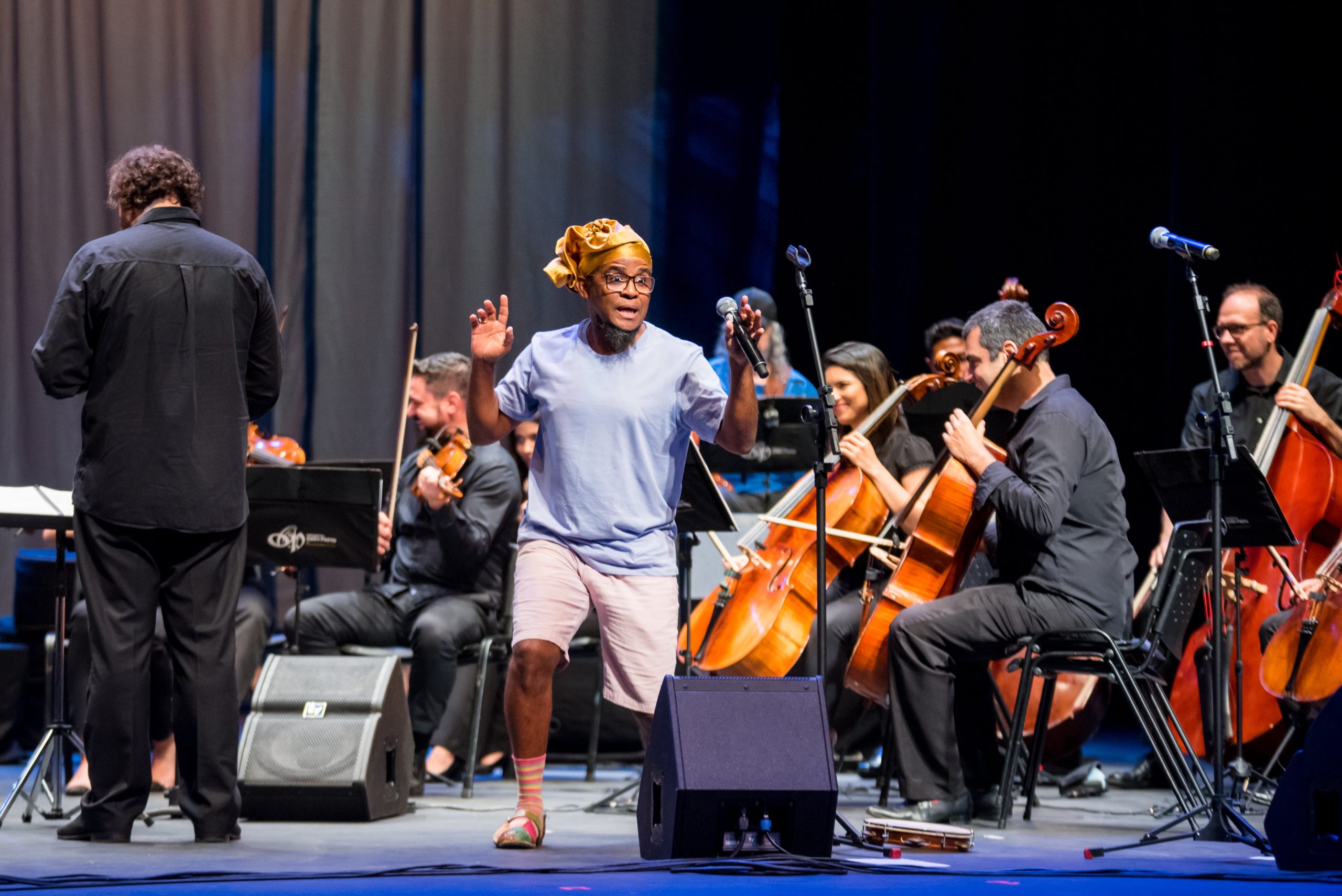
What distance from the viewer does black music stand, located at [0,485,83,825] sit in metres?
4.32

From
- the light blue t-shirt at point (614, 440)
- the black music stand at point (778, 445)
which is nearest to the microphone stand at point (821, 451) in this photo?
the light blue t-shirt at point (614, 440)

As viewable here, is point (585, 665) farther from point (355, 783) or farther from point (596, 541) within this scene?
point (596, 541)

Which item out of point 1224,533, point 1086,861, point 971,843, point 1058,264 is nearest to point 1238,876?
point 1086,861

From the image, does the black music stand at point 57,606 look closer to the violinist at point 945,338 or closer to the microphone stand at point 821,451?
the microphone stand at point 821,451

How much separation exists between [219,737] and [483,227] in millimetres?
3832

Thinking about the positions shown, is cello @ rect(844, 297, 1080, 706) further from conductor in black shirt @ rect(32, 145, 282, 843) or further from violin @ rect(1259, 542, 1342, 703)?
conductor in black shirt @ rect(32, 145, 282, 843)

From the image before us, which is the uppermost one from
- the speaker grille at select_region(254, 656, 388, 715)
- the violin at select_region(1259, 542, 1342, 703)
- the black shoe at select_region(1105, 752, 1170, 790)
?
the violin at select_region(1259, 542, 1342, 703)

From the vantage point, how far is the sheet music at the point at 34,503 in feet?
14.2

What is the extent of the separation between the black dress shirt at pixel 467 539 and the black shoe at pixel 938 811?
184 cm

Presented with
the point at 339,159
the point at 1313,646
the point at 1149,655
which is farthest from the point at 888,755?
the point at 339,159

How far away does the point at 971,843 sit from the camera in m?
4.03

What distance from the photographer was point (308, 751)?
454 centimetres

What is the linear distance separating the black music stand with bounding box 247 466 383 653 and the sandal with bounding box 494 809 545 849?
4.50 feet

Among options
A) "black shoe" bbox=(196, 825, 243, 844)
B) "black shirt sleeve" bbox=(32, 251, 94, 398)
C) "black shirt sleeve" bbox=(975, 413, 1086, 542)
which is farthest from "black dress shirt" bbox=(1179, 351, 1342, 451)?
"black shirt sleeve" bbox=(32, 251, 94, 398)
